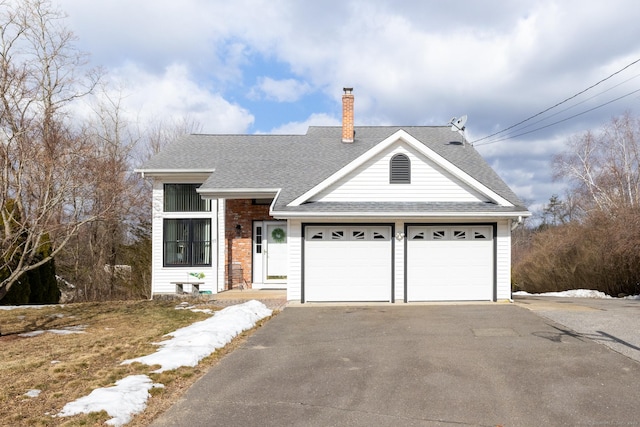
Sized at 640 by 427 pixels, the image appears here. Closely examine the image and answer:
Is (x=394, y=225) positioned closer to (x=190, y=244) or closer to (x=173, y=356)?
(x=190, y=244)

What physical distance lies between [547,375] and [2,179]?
976 cm

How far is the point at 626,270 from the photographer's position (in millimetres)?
22766

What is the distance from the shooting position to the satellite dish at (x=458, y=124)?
810 inches

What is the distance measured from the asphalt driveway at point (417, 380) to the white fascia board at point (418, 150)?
475 cm

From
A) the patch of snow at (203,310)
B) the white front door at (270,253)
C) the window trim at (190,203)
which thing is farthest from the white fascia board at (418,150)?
the window trim at (190,203)

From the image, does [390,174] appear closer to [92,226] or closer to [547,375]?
[547,375]

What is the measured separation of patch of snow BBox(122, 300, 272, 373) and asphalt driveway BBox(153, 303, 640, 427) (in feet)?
1.53

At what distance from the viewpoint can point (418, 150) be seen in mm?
14562

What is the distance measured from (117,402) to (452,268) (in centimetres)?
1043

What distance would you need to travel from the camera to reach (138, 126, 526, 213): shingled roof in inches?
566

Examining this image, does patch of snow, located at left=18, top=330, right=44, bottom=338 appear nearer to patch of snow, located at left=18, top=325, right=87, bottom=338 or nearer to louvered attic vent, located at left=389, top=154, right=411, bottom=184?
patch of snow, located at left=18, top=325, right=87, bottom=338

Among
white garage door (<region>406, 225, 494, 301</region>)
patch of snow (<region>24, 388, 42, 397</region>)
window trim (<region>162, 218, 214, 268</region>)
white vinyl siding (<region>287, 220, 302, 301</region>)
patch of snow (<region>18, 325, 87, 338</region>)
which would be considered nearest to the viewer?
patch of snow (<region>24, 388, 42, 397</region>)

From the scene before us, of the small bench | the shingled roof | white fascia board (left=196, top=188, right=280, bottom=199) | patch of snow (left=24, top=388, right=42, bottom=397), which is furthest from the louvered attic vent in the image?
patch of snow (left=24, top=388, right=42, bottom=397)

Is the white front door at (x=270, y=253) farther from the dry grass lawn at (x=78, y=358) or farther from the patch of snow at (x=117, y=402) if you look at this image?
the patch of snow at (x=117, y=402)
